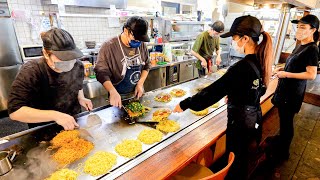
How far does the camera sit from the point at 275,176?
260 cm

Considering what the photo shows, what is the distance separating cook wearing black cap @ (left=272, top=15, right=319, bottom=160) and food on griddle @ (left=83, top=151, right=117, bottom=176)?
2403 mm

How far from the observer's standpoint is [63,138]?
1.51 m

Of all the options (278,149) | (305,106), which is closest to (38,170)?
(278,149)

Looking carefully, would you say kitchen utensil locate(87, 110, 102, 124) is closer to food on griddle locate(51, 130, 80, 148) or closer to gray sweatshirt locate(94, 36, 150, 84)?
food on griddle locate(51, 130, 80, 148)

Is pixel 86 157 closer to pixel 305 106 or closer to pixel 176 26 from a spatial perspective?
pixel 176 26

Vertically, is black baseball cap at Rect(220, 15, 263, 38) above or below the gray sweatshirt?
above

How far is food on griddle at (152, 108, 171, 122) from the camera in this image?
1865 mm

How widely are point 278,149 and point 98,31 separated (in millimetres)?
4300

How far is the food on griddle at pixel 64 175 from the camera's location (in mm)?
1156

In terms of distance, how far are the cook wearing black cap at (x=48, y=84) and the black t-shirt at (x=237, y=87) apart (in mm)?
1095

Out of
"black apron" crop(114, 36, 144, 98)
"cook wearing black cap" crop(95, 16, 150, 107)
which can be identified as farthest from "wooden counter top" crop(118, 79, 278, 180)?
"black apron" crop(114, 36, 144, 98)

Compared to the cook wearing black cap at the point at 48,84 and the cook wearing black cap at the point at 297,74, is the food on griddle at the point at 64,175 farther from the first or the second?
the cook wearing black cap at the point at 297,74

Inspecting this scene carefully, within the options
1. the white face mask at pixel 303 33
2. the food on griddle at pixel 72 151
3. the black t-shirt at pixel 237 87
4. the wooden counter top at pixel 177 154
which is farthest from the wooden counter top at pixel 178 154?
the white face mask at pixel 303 33

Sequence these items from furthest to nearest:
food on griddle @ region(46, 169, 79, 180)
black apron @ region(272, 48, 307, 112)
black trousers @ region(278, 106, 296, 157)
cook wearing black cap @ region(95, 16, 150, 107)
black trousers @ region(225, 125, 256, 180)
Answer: black trousers @ region(278, 106, 296, 157) < black apron @ region(272, 48, 307, 112) < cook wearing black cap @ region(95, 16, 150, 107) < black trousers @ region(225, 125, 256, 180) < food on griddle @ region(46, 169, 79, 180)
